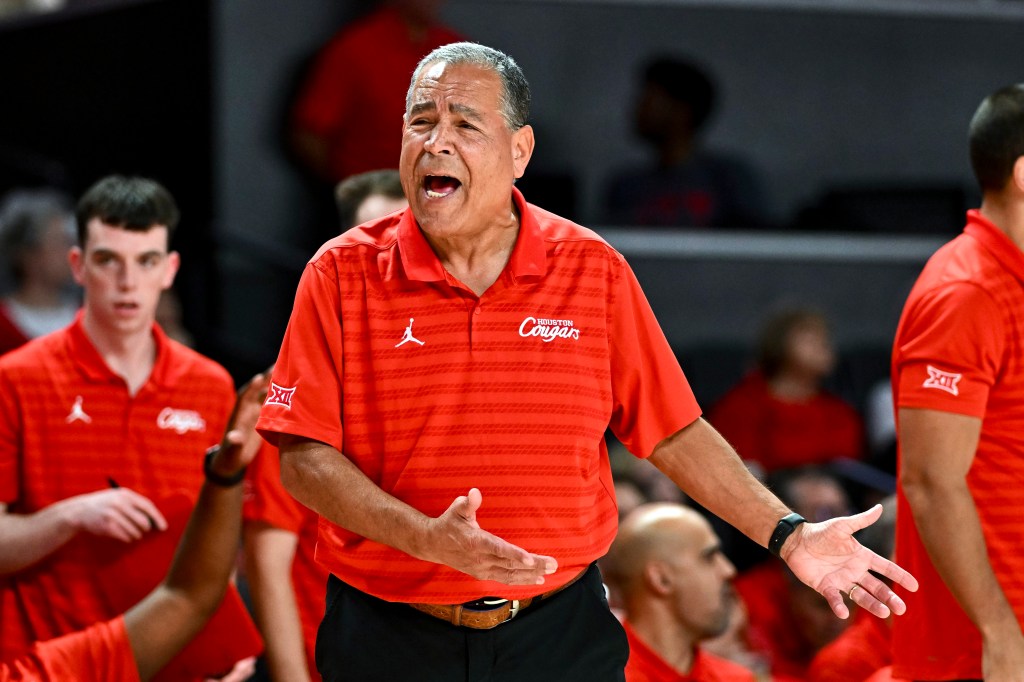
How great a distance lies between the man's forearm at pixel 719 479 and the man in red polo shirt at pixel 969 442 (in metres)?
0.52

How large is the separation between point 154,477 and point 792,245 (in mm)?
4535

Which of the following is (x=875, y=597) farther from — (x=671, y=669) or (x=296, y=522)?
(x=671, y=669)

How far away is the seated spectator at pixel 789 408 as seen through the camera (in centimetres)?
663

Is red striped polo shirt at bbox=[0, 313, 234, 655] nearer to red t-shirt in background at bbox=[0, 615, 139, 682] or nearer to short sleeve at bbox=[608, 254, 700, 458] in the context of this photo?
red t-shirt in background at bbox=[0, 615, 139, 682]

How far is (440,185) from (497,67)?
24cm

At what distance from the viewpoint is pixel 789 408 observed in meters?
6.71

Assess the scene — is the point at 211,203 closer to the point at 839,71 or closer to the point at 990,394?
the point at 839,71

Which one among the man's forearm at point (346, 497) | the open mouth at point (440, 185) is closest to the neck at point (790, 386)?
the open mouth at point (440, 185)

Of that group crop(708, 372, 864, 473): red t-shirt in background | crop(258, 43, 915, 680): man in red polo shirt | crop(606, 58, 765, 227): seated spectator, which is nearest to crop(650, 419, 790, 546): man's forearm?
crop(258, 43, 915, 680): man in red polo shirt

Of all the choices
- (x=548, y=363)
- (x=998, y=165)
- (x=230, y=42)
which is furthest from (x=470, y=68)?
(x=230, y=42)

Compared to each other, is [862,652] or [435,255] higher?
[435,255]

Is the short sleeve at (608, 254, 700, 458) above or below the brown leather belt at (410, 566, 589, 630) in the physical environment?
above

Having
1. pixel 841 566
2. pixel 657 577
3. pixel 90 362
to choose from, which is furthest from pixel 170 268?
pixel 841 566

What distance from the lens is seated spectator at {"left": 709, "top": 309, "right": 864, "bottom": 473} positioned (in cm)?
663
